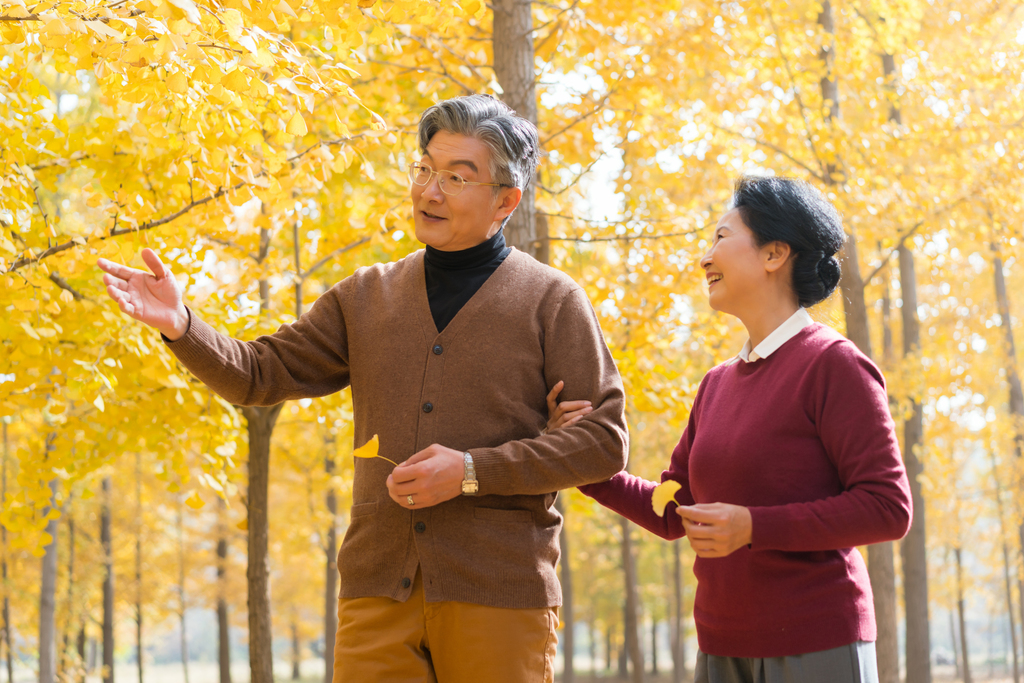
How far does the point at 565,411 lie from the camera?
1.93 meters

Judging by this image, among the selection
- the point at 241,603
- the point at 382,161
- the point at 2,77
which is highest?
the point at 382,161

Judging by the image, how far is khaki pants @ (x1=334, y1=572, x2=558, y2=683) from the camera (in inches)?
72.1

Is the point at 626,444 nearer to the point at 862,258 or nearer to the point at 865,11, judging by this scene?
the point at 865,11

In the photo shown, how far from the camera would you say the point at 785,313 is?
6.37 feet

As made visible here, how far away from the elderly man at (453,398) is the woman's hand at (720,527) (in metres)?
0.29

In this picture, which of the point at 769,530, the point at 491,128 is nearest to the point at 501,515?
the point at 769,530

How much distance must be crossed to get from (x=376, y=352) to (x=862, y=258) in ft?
28.2

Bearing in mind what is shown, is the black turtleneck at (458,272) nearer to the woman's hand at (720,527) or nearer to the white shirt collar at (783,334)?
the white shirt collar at (783,334)

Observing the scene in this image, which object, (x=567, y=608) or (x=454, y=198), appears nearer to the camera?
(x=454, y=198)

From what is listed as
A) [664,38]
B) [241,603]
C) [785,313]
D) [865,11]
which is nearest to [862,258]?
[865,11]

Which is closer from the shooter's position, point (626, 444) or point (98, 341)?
point (626, 444)

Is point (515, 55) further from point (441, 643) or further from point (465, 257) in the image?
point (441, 643)

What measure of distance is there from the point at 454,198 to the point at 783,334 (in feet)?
2.82

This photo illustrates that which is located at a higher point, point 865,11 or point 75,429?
point 865,11
